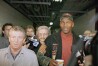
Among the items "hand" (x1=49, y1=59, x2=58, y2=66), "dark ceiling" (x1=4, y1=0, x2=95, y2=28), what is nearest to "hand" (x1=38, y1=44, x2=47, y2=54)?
"hand" (x1=49, y1=59, x2=58, y2=66)

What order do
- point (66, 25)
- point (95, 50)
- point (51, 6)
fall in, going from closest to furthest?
point (95, 50)
point (66, 25)
point (51, 6)

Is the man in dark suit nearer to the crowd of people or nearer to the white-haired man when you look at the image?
the crowd of people

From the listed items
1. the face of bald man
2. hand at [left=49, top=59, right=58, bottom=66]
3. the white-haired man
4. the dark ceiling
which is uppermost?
the dark ceiling

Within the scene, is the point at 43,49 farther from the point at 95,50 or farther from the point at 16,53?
the point at 95,50

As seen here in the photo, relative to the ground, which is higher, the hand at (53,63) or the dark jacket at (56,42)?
the dark jacket at (56,42)

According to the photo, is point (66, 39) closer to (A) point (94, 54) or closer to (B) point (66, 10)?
(A) point (94, 54)

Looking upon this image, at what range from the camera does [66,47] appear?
281 centimetres

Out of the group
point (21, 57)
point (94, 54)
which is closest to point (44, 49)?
point (21, 57)

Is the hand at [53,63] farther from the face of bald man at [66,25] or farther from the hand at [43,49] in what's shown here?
the face of bald man at [66,25]

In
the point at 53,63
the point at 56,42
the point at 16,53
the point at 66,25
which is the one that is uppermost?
the point at 66,25

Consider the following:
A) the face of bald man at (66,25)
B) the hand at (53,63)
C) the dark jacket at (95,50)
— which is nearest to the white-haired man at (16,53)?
the hand at (53,63)

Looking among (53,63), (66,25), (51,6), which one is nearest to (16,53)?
(53,63)

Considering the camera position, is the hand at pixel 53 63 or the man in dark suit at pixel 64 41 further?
the man in dark suit at pixel 64 41

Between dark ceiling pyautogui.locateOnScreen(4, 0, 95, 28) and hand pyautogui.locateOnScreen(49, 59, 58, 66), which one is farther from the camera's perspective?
dark ceiling pyautogui.locateOnScreen(4, 0, 95, 28)
